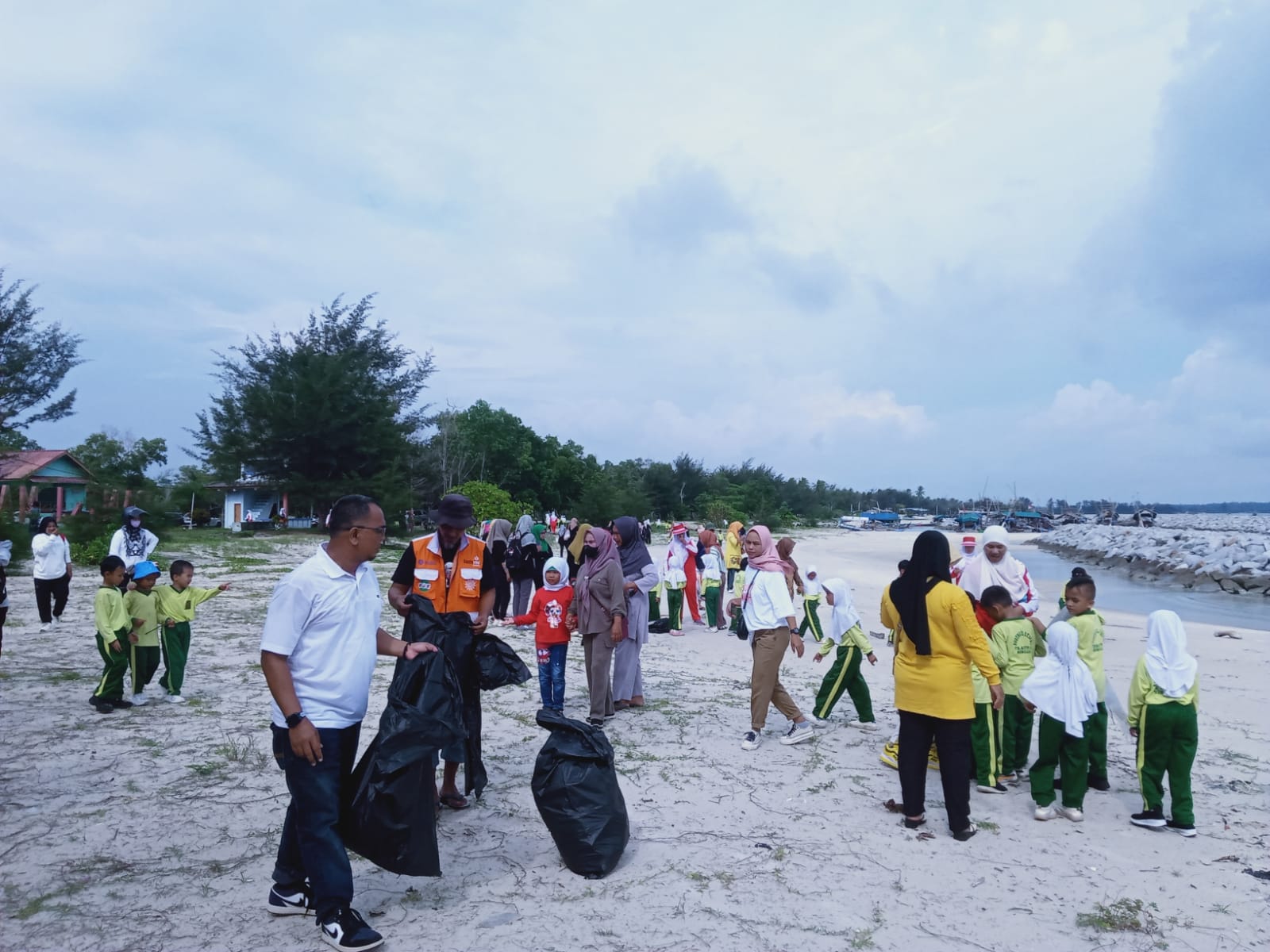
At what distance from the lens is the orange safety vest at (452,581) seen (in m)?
4.64

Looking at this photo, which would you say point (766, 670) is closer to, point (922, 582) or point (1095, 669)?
point (922, 582)

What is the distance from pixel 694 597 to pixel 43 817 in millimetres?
9825

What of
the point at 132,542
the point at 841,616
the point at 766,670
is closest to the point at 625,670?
the point at 766,670

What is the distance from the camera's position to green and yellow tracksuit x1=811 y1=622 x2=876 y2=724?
6570mm

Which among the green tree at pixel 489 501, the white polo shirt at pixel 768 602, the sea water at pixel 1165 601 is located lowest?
the sea water at pixel 1165 601

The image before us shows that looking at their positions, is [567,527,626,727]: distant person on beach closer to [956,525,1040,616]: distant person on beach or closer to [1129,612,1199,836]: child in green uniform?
[956,525,1040,616]: distant person on beach

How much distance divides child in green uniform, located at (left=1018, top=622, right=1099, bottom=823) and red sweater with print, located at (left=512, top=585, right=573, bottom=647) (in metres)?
3.47

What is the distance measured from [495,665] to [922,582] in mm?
2512

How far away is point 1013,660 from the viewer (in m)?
5.40

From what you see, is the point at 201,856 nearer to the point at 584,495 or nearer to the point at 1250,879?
the point at 1250,879

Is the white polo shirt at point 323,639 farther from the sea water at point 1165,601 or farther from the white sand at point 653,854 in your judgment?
the sea water at point 1165,601

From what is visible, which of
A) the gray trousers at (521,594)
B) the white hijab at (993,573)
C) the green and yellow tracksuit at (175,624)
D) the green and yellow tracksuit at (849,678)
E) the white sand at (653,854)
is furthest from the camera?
A: the gray trousers at (521,594)

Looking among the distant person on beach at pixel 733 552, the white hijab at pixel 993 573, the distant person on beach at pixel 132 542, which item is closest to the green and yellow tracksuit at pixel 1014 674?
the white hijab at pixel 993 573

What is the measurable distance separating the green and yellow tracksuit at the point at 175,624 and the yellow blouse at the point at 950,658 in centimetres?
593
